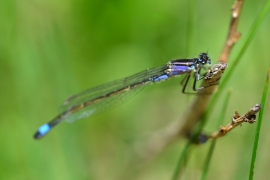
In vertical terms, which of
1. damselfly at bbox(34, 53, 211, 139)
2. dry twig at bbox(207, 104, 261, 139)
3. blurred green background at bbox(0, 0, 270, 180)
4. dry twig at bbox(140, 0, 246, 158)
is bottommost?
dry twig at bbox(207, 104, 261, 139)

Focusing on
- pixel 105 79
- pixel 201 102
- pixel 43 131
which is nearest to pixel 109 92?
pixel 43 131

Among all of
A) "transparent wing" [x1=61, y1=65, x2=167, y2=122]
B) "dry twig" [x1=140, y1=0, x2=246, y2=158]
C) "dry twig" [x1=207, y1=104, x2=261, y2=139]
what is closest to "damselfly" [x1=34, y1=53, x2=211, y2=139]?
"transparent wing" [x1=61, y1=65, x2=167, y2=122]

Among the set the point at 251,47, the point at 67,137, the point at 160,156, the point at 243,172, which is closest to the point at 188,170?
the point at 160,156

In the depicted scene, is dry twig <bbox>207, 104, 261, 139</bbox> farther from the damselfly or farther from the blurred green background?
the blurred green background

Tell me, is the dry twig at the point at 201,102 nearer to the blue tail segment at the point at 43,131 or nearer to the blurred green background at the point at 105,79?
the blurred green background at the point at 105,79

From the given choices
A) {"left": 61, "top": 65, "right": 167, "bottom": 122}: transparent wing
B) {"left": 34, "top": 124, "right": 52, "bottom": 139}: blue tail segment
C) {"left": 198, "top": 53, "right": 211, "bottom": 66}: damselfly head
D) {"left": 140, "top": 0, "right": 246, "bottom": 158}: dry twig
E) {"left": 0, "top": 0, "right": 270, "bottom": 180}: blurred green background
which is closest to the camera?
{"left": 140, "top": 0, "right": 246, "bottom": 158}: dry twig

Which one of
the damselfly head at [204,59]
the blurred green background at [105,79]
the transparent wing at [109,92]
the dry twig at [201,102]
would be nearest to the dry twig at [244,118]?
the dry twig at [201,102]
